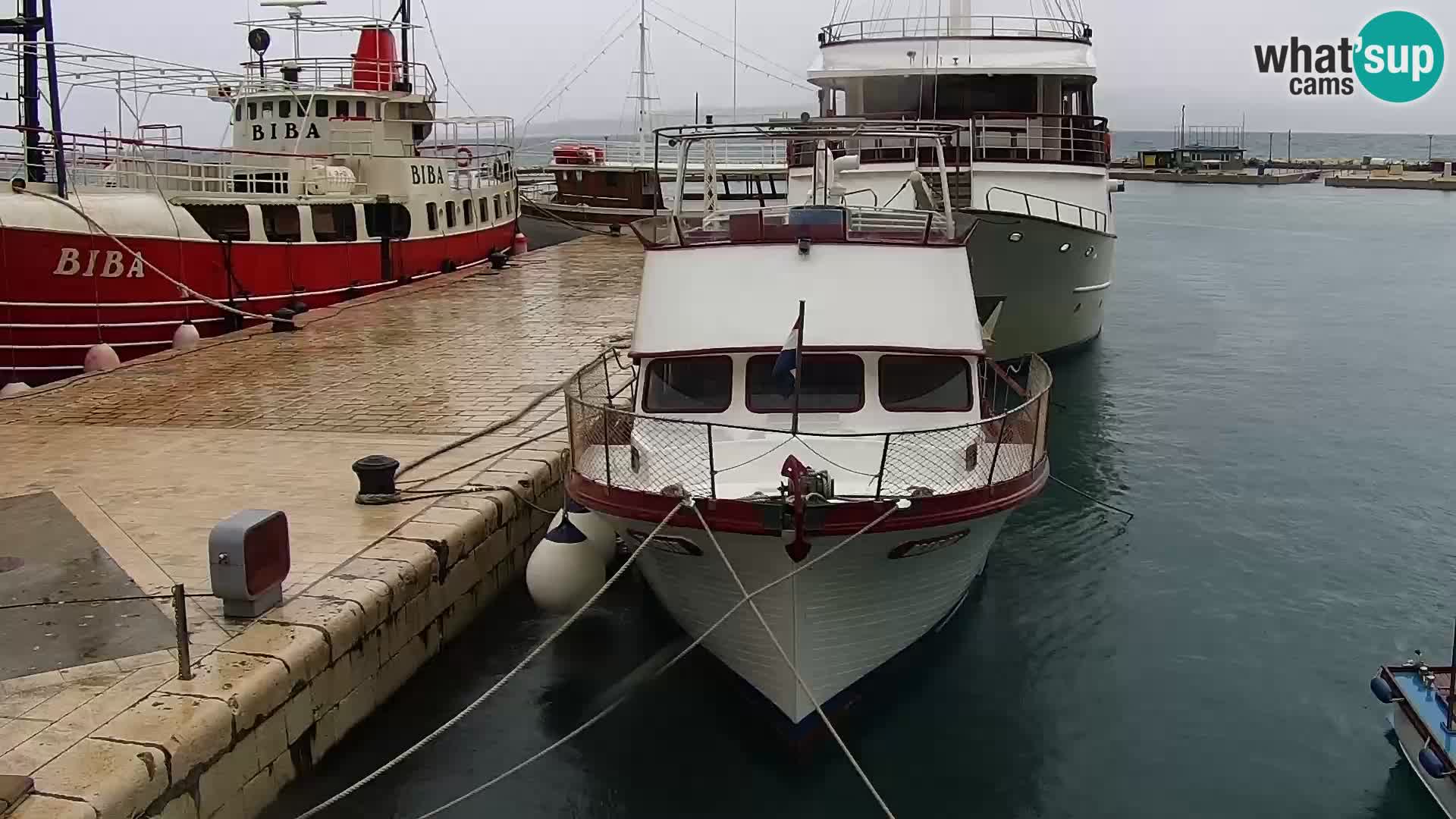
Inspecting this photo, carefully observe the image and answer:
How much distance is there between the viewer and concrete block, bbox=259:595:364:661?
8.02 meters

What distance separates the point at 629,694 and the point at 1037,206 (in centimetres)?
1395

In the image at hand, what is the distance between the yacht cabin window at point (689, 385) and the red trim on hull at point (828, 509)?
3.14ft

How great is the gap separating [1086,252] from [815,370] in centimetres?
1379

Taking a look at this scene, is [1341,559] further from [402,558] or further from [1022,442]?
[402,558]

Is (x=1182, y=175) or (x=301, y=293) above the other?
(x=1182, y=175)

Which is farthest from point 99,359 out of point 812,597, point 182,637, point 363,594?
point 812,597

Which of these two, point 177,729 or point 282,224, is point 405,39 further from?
point 177,729

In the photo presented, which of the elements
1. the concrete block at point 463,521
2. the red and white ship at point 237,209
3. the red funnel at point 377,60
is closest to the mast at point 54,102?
the red and white ship at point 237,209

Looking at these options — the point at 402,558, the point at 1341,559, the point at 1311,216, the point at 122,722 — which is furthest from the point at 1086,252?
the point at 1311,216

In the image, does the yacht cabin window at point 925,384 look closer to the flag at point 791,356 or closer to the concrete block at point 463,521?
the flag at point 791,356

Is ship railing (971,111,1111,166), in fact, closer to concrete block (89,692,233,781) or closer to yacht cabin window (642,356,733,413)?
yacht cabin window (642,356,733,413)

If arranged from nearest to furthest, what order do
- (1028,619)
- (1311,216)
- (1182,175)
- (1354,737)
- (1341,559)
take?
(1354,737), (1028,619), (1341,559), (1311,216), (1182,175)

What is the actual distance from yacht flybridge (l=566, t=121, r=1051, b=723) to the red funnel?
1834 centimetres

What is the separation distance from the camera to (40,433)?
12969 mm
